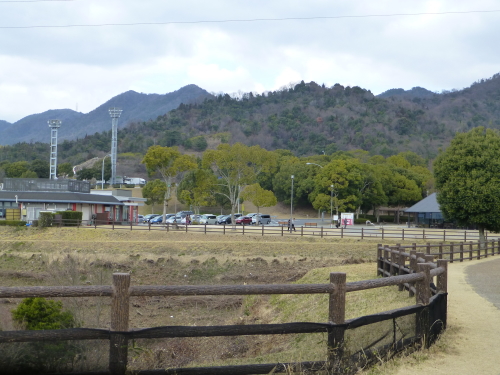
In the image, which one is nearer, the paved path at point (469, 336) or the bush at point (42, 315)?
the paved path at point (469, 336)

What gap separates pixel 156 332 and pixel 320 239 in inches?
1418

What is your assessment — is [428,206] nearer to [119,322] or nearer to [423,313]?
[423,313]

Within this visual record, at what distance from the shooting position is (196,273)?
34.5m

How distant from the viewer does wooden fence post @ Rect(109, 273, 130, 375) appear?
19.5 feet

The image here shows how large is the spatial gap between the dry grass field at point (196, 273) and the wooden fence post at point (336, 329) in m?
0.15

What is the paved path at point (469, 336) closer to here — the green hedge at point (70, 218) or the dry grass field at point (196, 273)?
the dry grass field at point (196, 273)

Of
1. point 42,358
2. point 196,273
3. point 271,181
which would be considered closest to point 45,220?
point 196,273

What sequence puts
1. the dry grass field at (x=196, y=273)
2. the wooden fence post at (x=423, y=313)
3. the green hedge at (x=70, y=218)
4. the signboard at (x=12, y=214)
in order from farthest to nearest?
1. the signboard at (x=12, y=214)
2. the green hedge at (x=70, y=218)
3. the dry grass field at (x=196, y=273)
4. the wooden fence post at (x=423, y=313)

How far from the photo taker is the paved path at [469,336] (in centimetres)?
739

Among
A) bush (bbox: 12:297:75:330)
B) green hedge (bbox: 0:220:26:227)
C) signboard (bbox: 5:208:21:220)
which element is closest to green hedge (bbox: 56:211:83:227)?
green hedge (bbox: 0:220:26:227)

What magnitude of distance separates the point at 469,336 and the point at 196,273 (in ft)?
86.4

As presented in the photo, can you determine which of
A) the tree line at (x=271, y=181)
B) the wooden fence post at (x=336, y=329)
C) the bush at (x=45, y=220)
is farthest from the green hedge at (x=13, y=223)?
the wooden fence post at (x=336, y=329)

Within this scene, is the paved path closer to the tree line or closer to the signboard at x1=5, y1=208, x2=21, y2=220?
the tree line

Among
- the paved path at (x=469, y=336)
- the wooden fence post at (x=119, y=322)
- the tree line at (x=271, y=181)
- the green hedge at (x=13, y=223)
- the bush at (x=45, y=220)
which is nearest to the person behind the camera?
the wooden fence post at (x=119, y=322)
